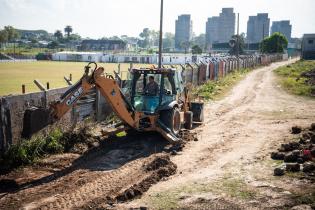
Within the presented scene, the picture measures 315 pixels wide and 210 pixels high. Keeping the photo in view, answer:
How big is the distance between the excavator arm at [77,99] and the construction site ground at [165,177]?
114cm

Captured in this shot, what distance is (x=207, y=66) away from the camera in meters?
32.6

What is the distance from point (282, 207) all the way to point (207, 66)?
25324mm

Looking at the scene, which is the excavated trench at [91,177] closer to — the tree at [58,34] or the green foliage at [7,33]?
the green foliage at [7,33]

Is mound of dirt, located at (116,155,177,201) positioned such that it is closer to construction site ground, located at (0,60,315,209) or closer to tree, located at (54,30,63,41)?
construction site ground, located at (0,60,315,209)

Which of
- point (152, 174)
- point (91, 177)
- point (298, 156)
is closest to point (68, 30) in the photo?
point (298, 156)

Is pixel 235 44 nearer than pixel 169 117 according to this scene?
No

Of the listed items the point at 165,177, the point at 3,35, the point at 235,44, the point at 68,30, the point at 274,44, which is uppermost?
the point at 68,30

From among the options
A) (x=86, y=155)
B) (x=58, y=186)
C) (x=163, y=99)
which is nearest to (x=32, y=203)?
(x=58, y=186)

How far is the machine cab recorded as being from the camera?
41.7ft

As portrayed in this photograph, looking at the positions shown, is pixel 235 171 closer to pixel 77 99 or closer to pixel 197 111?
Answer: pixel 77 99

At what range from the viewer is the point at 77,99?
10.0 meters

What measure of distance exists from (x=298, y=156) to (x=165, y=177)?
12.6 ft

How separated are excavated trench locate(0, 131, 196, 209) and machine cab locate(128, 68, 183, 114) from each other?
1291mm

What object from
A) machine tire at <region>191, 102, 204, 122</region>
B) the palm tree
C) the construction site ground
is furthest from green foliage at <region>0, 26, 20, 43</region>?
the construction site ground
